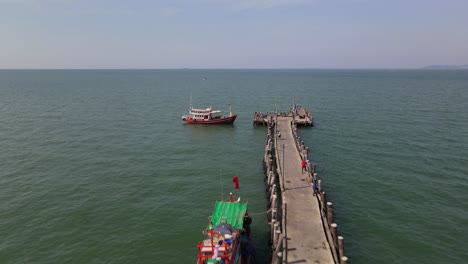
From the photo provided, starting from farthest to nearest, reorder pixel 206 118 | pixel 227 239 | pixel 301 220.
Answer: pixel 206 118, pixel 301 220, pixel 227 239

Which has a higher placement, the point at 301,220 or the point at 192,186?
the point at 301,220

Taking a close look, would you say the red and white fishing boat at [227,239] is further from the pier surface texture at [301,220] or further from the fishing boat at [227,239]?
the pier surface texture at [301,220]

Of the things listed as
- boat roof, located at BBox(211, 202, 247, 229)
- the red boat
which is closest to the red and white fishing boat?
boat roof, located at BBox(211, 202, 247, 229)

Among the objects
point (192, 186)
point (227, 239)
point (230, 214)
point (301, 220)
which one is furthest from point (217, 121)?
point (227, 239)

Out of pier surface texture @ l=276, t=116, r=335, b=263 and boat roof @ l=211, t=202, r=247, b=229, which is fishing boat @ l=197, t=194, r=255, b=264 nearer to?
boat roof @ l=211, t=202, r=247, b=229

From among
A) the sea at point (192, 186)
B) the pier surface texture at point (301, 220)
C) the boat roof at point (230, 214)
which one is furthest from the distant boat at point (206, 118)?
the boat roof at point (230, 214)

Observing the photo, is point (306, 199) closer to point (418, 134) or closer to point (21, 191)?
point (21, 191)

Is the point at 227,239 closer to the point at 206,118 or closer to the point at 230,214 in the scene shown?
the point at 230,214

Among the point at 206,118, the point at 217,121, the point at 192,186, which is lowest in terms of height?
the point at 192,186
